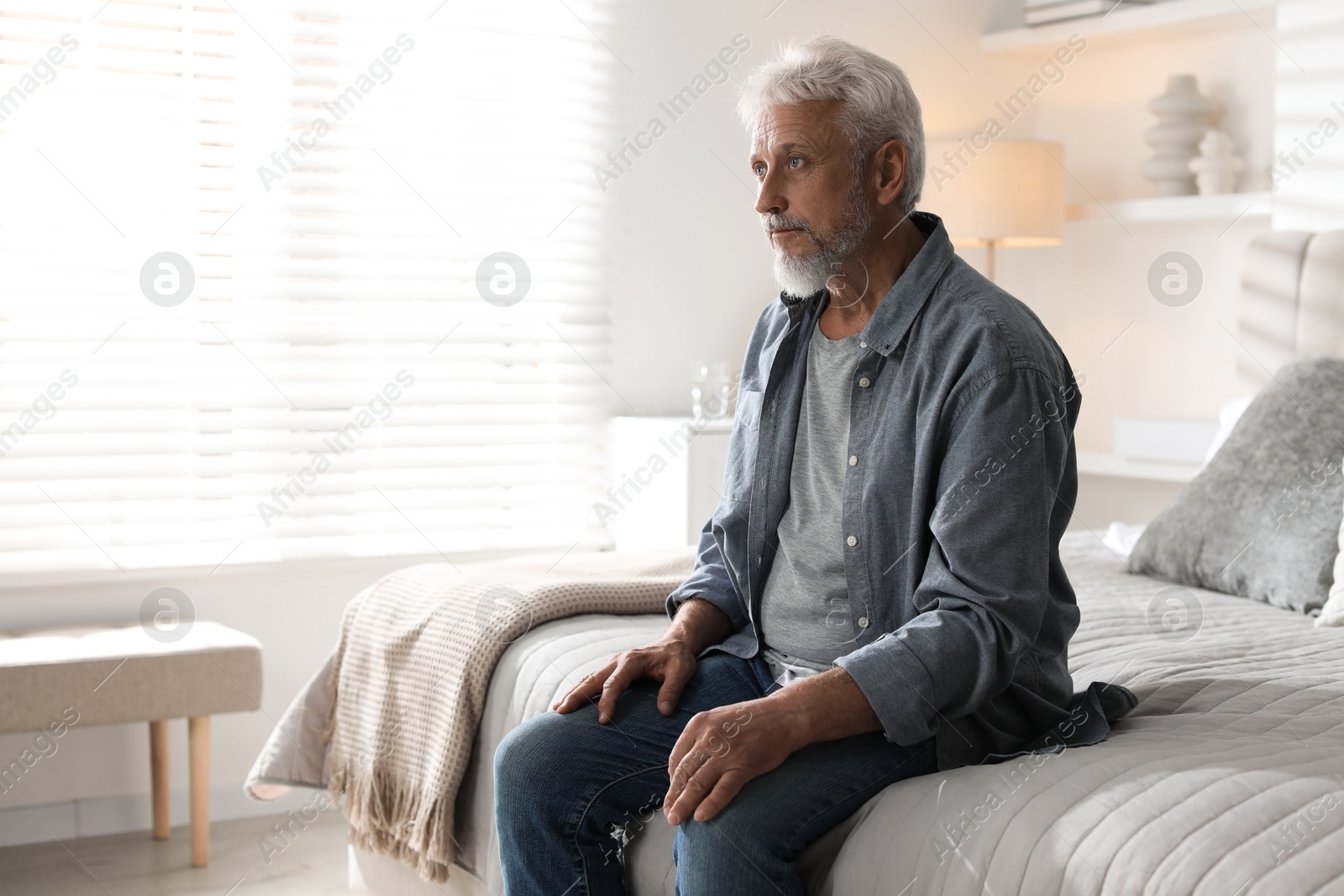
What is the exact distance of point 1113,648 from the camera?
178 centimetres

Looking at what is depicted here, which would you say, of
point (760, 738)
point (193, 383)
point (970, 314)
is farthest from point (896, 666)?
point (193, 383)

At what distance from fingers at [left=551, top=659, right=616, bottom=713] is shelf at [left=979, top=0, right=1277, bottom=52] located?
8.70ft

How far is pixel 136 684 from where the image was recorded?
100 inches

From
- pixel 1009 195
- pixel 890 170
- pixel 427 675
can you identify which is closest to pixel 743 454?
pixel 890 170

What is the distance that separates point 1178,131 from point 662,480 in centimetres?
166

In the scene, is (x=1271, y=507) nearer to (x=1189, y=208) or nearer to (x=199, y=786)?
(x=1189, y=208)

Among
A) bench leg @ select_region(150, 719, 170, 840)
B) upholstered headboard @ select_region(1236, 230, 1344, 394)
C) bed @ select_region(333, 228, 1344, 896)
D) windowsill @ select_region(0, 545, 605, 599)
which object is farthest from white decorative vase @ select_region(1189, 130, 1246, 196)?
bench leg @ select_region(150, 719, 170, 840)

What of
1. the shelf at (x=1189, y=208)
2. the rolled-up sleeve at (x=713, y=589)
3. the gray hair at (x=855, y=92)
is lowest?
the rolled-up sleeve at (x=713, y=589)

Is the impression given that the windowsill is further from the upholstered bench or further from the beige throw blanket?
the beige throw blanket

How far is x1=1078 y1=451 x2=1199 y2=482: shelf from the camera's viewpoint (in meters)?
3.36

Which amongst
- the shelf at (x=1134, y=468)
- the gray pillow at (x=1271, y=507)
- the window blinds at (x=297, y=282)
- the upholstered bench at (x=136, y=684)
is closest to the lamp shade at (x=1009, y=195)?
the shelf at (x=1134, y=468)

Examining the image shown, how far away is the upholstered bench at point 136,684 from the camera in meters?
2.46

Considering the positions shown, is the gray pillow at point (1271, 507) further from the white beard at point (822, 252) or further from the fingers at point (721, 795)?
the fingers at point (721, 795)

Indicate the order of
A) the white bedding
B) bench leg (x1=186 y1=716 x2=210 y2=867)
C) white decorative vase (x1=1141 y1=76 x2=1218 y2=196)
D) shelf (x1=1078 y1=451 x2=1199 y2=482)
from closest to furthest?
1. the white bedding
2. bench leg (x1=186 y1=716 x2=210 y2=867)
3. shelf (x1=1078 y1=451 x2=1199 y2=482)
4. white decorative vase (x1=1141 y1=76 x2=1218 y2=196)
